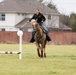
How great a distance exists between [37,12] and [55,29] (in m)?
62.0

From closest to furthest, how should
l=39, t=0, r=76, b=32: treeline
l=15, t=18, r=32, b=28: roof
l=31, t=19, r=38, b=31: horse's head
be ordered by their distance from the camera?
l=31, t=19, r=38, b=31: horse's head → l=15, t=18, r=32, b=28: roof → l=39, t=0, r=76, b=32: treeline

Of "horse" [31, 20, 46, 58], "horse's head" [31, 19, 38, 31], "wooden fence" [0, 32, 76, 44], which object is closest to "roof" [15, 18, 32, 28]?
"wooden fence" [0, 32, 76, 44]

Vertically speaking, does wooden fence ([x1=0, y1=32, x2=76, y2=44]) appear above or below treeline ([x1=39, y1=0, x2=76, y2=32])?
above

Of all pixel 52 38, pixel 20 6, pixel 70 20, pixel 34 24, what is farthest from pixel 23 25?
pixel 34 24

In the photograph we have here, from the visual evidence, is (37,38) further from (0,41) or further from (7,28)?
(7,28)

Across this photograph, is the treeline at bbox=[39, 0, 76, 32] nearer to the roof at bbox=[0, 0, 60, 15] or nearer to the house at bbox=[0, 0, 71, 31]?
the roof at bbox=[0, 0, 60, 15]

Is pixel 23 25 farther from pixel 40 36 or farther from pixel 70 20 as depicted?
pixel 40 36

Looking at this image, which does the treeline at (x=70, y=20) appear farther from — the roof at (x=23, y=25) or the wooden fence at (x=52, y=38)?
the wooden fence at (x=52, y=38)

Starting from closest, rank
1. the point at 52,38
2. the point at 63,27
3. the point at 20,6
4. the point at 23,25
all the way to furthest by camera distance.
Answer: the point at 52,38 → the point at 23,25 → the point at 20,6 → the point at 63,27

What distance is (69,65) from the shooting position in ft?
51.5

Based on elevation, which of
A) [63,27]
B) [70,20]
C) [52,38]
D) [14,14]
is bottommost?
[63,27]

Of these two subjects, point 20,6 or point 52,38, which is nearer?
point 52,38

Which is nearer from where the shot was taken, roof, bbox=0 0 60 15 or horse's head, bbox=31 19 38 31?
horse's head, bbox=31 19 38 31

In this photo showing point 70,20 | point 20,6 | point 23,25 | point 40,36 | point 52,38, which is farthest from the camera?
point 70,20
